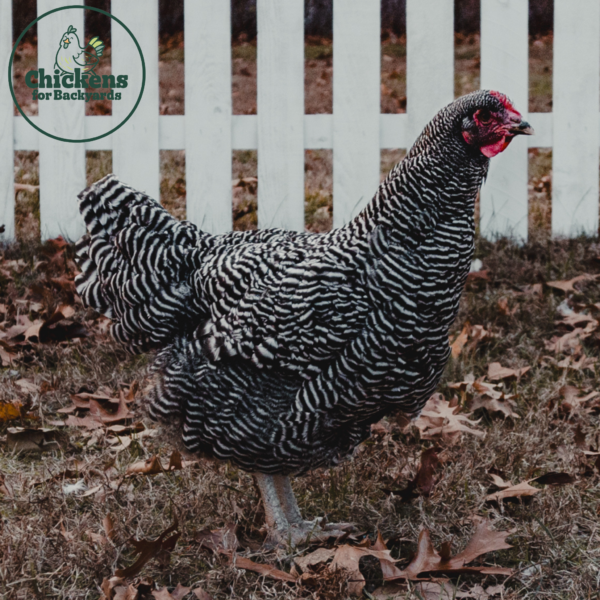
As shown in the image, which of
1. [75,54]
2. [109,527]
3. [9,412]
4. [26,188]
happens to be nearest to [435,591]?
[109,527]

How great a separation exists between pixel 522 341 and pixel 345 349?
172 centimetres

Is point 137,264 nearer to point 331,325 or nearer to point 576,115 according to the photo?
point 331,325

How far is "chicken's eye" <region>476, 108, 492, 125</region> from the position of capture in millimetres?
2223

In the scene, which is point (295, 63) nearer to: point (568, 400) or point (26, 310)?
point (26, 310)

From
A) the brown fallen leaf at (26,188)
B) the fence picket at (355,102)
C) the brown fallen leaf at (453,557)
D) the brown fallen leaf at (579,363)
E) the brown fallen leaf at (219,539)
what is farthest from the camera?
the brown fallen leaf at (26,188)

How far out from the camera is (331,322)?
222 centimetres

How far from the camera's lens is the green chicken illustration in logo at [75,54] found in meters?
4.43

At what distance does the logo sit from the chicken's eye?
2618 mm

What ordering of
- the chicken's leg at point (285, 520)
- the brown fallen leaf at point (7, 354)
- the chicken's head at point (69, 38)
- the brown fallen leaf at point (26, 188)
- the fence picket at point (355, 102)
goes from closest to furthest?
the chicken's leg at point (285, 520) → the brown fallen leaf at point (7, 354) → the fence picket at point (355, 102) → the chicken's head at point (69, 38) → the brown fallen leaf at point (26, 188)

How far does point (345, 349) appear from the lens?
2221 millimetres

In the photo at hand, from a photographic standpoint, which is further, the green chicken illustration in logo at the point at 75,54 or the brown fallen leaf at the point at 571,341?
the green chicken illustration in logo at the point at 75,54

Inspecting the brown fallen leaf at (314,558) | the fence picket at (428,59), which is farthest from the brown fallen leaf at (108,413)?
the fence picket at (428,59)

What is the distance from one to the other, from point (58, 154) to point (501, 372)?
2.69 meters

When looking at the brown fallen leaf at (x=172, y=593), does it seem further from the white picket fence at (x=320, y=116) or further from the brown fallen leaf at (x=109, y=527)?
the white picket fence at (x=320, y=116)
